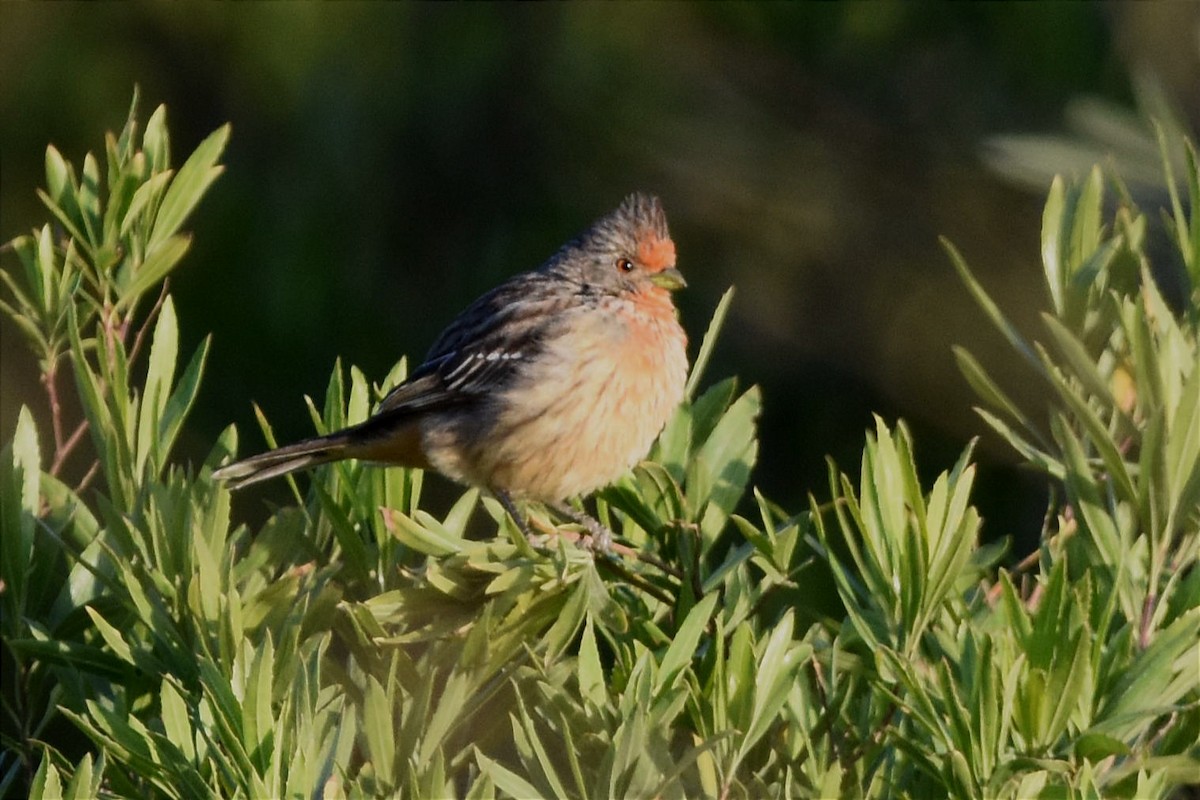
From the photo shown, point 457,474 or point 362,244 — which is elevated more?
point 362,244

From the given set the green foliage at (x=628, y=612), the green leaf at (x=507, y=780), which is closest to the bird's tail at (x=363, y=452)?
the green foliage at (x=628, y=612)

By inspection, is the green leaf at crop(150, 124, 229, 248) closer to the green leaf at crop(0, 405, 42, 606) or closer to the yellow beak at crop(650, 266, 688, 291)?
the green leaf at crop(0, 405, 42, 606)

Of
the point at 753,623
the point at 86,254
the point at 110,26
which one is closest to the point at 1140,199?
the point at 753,623

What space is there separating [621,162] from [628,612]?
2.57m

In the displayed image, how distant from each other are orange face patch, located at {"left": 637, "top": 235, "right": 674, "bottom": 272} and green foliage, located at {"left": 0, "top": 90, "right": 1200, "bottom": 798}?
2012 mm

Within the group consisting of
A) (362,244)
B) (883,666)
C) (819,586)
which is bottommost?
(819,586)

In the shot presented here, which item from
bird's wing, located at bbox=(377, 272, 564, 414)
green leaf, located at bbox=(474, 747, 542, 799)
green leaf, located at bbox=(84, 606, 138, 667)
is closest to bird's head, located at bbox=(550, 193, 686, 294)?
bird's wing, located at bbox=(377, 272, 564, 414)

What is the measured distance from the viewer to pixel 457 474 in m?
3.77

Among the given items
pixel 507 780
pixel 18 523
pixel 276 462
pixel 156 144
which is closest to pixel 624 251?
pixel 276 462

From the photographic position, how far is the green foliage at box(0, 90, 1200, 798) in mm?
1292

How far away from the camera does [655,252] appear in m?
3.96

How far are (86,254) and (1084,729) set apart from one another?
1.26 metres

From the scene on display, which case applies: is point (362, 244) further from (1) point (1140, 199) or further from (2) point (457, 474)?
(1) point (1140, 199)

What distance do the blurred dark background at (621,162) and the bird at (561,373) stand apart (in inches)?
5.6
